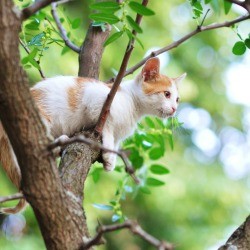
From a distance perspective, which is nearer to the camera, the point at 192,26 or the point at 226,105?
the point at 192,26

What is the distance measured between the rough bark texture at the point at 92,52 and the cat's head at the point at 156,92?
276mm

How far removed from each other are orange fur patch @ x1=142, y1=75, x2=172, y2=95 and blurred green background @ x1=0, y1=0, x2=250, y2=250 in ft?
6.01

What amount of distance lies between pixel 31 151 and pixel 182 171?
155 inches

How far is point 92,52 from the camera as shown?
219 centimetres

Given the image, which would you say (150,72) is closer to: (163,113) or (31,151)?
(163,113)

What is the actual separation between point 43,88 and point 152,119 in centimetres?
54

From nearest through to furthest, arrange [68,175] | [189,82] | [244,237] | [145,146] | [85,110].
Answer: [244,237] → [68,175] → [85,110] → [145,146] → [189,82]

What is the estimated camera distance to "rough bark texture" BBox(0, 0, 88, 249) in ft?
3.90

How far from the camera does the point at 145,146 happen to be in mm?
2348

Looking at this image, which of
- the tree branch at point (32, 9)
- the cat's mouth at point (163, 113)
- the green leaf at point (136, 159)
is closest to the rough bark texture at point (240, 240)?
the tree branch at point (32, 9)

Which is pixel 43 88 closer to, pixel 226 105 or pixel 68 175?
pixel 68 175

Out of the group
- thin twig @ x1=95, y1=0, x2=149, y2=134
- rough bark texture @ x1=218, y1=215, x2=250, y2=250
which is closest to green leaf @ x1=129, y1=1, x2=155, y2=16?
thin twig @ x1=95, y1=0, x2=149, y2=134

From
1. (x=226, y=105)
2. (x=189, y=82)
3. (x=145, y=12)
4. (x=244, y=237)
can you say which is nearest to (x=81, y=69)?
(x=145, y=12)

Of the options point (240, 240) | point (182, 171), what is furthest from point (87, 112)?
point (182, 171)
